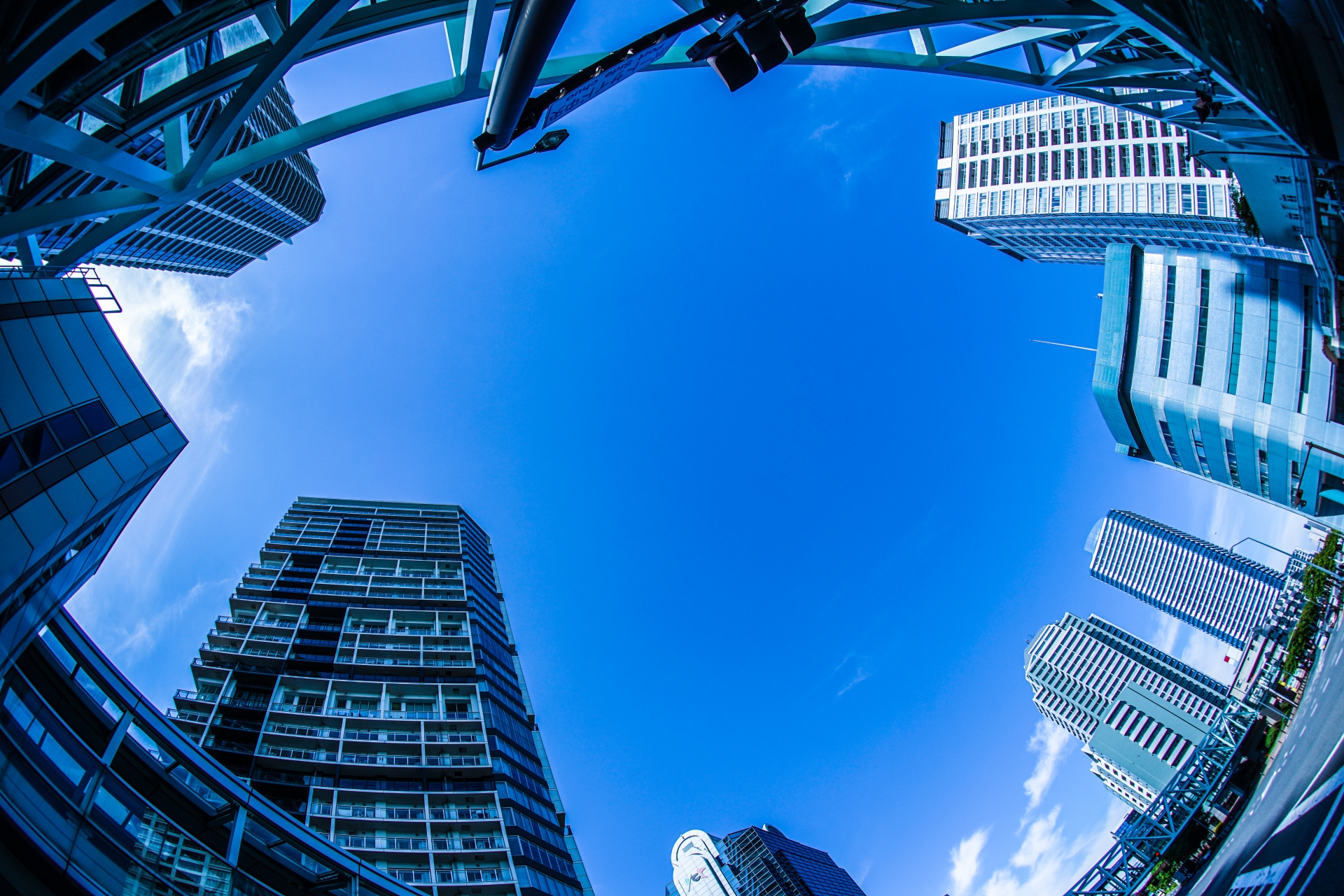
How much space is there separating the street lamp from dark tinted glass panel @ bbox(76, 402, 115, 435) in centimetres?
1410

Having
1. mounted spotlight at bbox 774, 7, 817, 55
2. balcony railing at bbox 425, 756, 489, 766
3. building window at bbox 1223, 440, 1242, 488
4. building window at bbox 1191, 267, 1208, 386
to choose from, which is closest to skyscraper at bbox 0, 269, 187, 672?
mounted spotlight at bbox 774, 7, 817, 55

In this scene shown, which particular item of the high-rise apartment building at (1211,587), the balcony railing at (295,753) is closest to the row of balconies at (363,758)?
the balcony railing at (295,753)

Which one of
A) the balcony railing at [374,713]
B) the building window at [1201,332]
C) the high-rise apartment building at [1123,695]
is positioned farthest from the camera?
the high-rise apartment building at [1123,695]

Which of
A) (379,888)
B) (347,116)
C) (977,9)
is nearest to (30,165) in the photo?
(347,116)

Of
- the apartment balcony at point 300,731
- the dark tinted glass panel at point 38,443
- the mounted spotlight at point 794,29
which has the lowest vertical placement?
the mounted spotlight at point 794,29

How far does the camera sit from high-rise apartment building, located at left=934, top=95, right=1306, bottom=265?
7806cm

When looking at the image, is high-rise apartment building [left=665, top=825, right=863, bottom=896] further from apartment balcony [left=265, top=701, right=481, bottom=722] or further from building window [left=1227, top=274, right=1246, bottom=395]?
building window [left=1227, top=274, right=1246, bottom=395]

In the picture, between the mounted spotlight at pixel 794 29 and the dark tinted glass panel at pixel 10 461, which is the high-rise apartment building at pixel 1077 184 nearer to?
the mounted spotlight at pixel 794 29

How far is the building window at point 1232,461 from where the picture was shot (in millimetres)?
45219

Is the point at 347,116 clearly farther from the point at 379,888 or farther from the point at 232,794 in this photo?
the point at 379,888

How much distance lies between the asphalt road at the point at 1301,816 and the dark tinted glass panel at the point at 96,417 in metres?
27.0

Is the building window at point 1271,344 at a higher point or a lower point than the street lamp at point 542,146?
higher

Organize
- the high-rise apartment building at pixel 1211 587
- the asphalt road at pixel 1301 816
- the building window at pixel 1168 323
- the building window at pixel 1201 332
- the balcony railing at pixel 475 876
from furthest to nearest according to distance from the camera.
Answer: the high-rise apartment building at pixel 1211 587, the building window at pixel 1168 323, the building window at pixel 1201 332, the balcony railing at pixel 475 876, the asphalt road at pixel 1301 816

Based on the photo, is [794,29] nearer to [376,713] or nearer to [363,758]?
[363,758]
